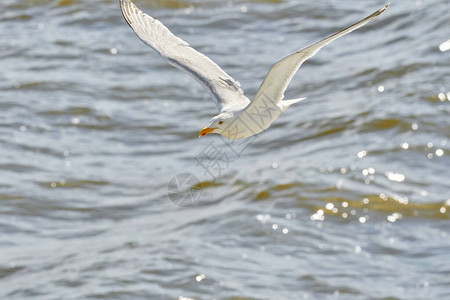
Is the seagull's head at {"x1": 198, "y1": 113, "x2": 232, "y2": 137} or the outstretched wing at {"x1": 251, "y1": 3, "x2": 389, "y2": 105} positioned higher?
the outstretched wing at {"x1": 251, "y1": 3, "x2": 389, "y2": 105}

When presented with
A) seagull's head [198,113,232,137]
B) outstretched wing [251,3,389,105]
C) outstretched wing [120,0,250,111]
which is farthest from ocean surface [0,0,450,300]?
outstretched wing [251,3,389,105]

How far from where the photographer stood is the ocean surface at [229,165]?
332 inches

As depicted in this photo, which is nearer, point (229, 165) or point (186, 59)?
point (186, 59)

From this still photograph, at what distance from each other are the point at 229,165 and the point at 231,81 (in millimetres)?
4520

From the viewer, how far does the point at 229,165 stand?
10.1 meters

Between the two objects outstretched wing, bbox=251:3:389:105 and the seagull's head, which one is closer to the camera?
outstretched wing, bbox=251:3:389:105

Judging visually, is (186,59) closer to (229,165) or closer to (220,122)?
(220,122)

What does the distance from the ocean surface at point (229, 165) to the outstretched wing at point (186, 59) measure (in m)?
2.93

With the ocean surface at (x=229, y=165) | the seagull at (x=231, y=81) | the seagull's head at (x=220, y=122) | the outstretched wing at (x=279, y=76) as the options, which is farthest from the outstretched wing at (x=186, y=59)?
the ocean surface at (x=229, y=165)

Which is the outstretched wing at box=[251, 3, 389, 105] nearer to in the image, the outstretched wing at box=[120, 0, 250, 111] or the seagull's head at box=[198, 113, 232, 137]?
the seagull's head at box=[198, 113, 232, 137]

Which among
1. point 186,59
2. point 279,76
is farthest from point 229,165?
point 279,76

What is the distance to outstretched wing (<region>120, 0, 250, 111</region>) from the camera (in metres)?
5.38

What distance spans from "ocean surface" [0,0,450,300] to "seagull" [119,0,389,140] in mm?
2968

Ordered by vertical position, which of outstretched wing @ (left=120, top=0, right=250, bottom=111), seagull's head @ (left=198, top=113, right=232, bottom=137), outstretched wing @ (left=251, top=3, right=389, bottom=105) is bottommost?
seagull's head @ (left=198, top=113, right=232, bottom=137)
